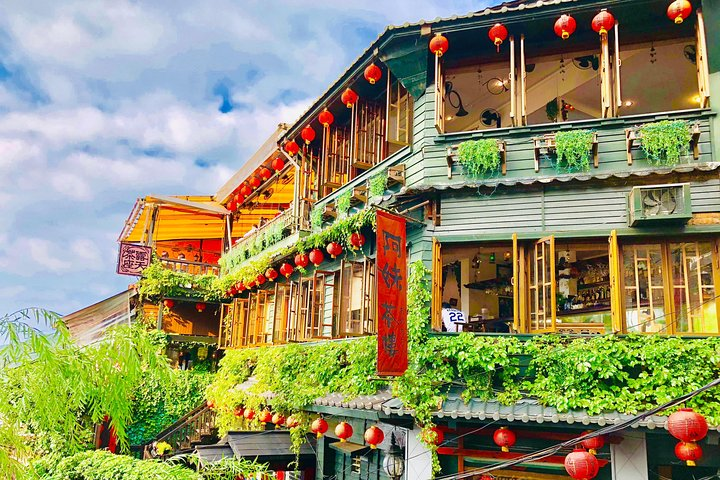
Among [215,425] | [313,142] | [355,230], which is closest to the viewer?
[355,230]

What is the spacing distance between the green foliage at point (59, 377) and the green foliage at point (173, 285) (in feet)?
61.1

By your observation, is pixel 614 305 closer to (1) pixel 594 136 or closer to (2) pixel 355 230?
(1) pixel 594 136

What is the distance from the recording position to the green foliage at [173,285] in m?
23.9

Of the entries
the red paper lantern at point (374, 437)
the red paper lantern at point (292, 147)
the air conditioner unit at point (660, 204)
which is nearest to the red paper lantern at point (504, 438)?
the red paper lantern at point (374, 437)

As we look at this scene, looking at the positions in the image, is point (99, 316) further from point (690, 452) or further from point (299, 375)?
point (690, 452)

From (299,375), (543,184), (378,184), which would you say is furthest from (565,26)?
(299,375)

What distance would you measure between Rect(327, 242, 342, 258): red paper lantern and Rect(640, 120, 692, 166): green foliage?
21.6 feet

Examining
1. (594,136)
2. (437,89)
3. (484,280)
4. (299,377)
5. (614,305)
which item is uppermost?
(437,89)

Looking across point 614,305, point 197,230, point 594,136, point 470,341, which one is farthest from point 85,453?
point 197,230

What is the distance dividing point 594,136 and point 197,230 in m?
21.8

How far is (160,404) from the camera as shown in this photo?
884 inches

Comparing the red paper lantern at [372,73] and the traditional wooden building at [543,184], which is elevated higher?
the red paper lantern at [372,73]

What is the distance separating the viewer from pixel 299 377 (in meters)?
14.3

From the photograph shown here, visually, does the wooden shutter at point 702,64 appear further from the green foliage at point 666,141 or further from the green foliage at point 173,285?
the green foliage at point 173,285
